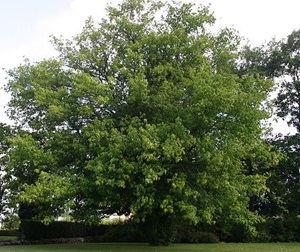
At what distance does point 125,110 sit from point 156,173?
5.72 m

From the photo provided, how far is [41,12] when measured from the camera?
17.8 metres

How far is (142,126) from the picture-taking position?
2091 cm

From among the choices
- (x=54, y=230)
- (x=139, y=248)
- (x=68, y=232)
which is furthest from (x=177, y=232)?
(x=54, y=230)

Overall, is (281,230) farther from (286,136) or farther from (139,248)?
(139,248)

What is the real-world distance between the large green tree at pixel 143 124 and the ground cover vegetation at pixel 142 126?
0.22 ft

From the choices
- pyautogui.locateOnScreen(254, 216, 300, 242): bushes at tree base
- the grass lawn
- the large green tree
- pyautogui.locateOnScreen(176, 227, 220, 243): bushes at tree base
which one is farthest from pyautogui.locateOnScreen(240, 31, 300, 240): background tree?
the large green tree

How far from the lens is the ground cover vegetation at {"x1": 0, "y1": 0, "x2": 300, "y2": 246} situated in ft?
62.6

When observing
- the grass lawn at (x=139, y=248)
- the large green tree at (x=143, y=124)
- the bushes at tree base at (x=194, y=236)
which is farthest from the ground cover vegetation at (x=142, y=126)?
the bushes at tree base at (x=194, y=236)

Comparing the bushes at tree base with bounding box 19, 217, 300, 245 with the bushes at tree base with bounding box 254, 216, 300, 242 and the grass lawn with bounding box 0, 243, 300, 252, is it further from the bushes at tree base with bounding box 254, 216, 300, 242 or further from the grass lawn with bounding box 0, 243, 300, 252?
the grass lawn with bounding box 0, 243, 300, 252

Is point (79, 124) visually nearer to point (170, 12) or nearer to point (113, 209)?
point (113, 209)

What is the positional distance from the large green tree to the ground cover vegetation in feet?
0.22

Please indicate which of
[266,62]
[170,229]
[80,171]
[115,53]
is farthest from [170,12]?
[266,62]

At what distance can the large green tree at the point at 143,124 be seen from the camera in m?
19.0

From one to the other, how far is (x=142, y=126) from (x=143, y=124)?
12cm
